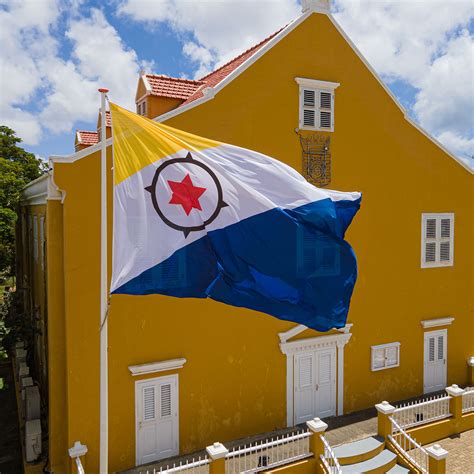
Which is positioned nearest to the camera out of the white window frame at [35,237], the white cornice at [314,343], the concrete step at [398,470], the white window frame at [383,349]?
the concrete step at [398,470]

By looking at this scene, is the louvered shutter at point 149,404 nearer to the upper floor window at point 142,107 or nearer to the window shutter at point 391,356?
the window shutter at point 391,356

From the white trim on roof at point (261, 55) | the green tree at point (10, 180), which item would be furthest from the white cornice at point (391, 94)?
the green tree at point (10, 180)

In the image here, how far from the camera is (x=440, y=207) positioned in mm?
15047

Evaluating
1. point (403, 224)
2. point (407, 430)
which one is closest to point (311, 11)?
point (403, 224)

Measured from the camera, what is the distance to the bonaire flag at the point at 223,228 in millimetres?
5727

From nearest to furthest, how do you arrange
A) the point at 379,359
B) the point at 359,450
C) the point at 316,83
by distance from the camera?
the point at 359,450 → the point at 316,83 → the point at 379,359

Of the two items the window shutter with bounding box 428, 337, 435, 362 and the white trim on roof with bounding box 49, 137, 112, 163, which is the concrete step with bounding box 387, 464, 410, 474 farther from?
the white trim on roof with bounding box 49, 137, 112, 163

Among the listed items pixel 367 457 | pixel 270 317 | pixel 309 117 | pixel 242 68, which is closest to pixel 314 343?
pixel 270 317

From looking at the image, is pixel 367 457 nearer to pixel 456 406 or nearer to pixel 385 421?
pixel 385 421

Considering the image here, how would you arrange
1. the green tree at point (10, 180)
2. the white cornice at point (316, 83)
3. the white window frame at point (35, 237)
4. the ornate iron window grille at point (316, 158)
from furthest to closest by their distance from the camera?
the green tree at point (10, 180)
the white window frame at point (35, 237)
the ornate iron window grille at point (316, 158)
the white cornice at point (316, 83)

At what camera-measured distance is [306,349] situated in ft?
41.8

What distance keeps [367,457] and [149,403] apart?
5748mm

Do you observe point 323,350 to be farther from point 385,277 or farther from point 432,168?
point 432,168

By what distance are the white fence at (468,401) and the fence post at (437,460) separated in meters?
3.46
